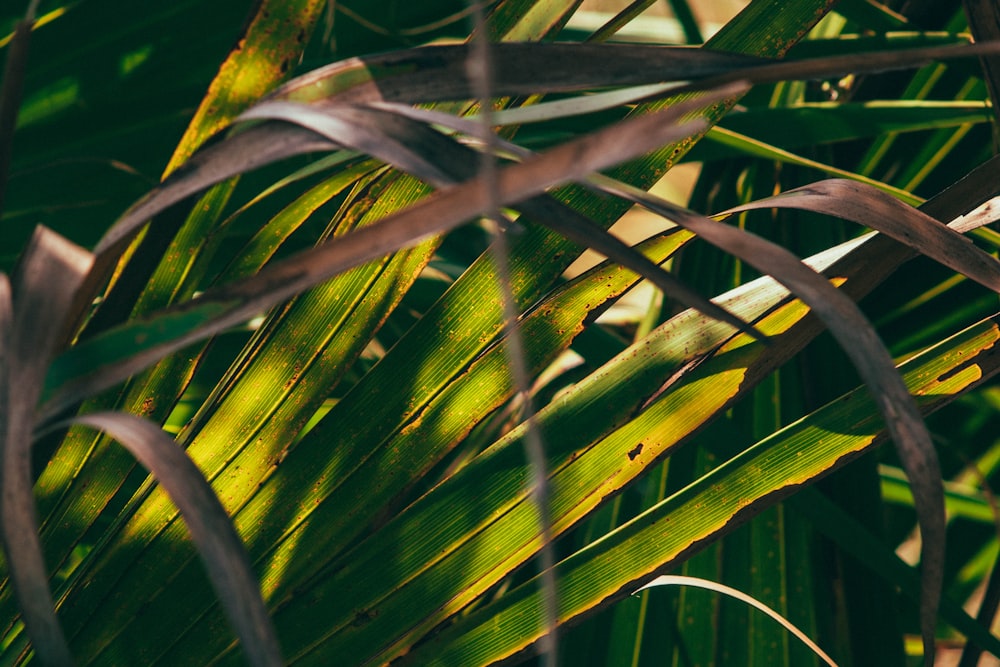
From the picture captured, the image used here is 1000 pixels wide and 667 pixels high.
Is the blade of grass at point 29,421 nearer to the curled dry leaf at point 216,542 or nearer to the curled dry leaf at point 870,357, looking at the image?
the curled dry leaf at point 216,542

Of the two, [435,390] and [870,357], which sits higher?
[435,390]

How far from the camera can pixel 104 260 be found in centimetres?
32

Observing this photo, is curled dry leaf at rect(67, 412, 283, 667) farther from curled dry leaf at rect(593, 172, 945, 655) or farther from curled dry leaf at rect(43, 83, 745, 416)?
curled dry leaf at rect(593, 172, 945, 655)

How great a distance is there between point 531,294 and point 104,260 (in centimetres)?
21

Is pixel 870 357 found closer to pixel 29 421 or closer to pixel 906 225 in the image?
pixel 906 225

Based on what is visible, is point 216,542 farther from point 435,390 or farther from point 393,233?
point 435,390

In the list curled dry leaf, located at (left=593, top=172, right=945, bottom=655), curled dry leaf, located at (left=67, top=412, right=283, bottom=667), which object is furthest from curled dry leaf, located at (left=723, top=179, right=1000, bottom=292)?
curled dry leaf, located at (left=67, top=412, right=283, bottom=667)

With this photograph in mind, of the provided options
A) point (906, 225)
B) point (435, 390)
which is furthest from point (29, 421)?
point (906, 225)

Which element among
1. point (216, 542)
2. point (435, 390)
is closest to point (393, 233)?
point (216, 542)

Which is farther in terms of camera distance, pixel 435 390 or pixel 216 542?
pixel 435 390

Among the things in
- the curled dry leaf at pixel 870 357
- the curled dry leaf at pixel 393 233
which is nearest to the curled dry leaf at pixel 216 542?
the curled dry leaf at pixel 393 233

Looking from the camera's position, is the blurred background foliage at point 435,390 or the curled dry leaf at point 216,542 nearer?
the curled dry leaf at point 216,542

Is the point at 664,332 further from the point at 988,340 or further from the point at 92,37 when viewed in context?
the point at 92,37

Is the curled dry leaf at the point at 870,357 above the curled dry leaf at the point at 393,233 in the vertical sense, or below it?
below
